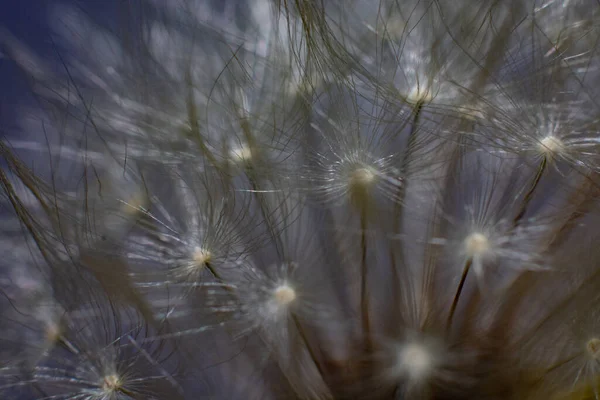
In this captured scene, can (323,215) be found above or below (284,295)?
above

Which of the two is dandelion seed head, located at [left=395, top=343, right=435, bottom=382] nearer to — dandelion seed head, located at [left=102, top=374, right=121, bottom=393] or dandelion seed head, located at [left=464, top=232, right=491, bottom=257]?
dandelion seed head, located at [left=464, top=232, right=491, bottom=257]

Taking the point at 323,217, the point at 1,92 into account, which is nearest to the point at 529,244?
the point at 323,217

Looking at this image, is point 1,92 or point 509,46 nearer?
point 509,46

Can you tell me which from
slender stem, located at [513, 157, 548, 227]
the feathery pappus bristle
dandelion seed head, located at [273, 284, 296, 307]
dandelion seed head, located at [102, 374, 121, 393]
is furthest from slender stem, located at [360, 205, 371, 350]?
dandelion seed head, located at [102, 374, 121, 393]

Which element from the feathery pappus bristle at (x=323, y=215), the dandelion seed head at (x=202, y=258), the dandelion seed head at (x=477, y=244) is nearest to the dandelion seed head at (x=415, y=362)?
the feathery pappus bristle at (x=323, y=215)

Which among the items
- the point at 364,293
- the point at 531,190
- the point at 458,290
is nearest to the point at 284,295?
the point at 364,293

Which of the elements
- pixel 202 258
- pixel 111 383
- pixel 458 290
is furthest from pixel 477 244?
pixel 111 383

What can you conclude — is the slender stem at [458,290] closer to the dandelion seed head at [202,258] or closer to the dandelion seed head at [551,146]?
the dandelion seed head at [551,146]

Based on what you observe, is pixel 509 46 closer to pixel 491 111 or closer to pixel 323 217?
pixel 491 111

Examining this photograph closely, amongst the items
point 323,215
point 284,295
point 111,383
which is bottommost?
point 111,383

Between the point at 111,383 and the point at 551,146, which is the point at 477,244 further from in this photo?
the point at 111,383

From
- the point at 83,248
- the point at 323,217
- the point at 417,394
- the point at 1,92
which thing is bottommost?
the point at 417,394
